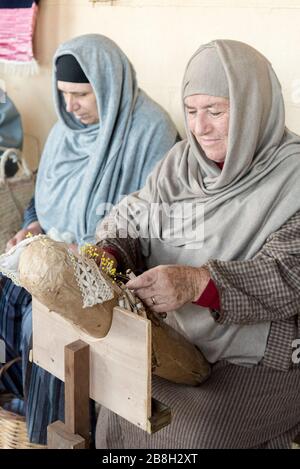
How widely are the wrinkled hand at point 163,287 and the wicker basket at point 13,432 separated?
3.25 ft

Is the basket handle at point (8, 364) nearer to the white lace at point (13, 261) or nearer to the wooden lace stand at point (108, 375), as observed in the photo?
the wooden lace stand at point (108, 375)

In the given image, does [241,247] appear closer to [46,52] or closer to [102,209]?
[102,209]

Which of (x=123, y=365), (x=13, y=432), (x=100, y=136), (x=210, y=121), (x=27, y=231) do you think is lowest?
(x=13, y=432)

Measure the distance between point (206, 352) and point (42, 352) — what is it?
0.46 meters

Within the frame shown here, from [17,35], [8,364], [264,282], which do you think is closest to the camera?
[264,282]

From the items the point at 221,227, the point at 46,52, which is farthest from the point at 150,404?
the point at 46,52

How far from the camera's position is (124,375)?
1.24 m

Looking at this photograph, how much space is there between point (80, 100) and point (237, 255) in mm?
1007

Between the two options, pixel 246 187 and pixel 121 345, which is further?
pixel 246 187

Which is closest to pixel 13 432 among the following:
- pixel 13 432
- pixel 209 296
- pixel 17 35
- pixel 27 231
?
pixel 13 432

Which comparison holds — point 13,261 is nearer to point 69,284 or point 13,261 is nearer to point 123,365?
point 69,284

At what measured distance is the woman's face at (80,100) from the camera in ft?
7.45

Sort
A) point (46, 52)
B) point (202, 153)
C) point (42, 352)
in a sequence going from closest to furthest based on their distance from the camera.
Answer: point (42, 352)
point (202, 153)
point (46, 52)

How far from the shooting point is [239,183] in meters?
1.65
